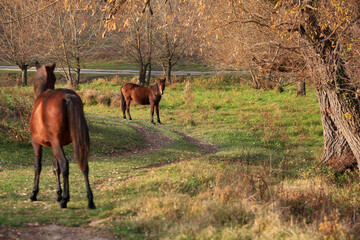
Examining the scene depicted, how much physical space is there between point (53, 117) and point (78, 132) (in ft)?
2.13

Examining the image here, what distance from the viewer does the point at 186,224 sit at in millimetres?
6160

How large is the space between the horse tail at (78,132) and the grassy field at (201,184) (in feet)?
3.41

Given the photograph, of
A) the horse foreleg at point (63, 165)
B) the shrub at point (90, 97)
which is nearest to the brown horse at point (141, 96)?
the shrub at point (90, 97)

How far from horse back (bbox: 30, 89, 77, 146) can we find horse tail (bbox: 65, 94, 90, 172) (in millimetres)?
160

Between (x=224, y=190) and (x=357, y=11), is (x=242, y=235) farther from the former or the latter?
(x=357, y=11)

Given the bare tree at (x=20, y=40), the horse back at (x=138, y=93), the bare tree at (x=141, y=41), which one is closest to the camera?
the horse back at (x=138, y=93)

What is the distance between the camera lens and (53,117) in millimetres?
7109

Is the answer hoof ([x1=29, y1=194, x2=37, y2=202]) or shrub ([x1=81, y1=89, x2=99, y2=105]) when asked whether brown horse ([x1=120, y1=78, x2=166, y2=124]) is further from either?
hoof ([x1=29, y1=194, x2=37, y2=202])

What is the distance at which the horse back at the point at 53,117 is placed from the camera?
7051 millimetres

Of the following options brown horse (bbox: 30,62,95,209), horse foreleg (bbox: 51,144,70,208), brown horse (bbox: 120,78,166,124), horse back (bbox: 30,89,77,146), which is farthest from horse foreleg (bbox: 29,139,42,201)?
brown horse (bbox: 120,78,166,124)

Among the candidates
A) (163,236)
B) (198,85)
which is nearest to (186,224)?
(163,236)

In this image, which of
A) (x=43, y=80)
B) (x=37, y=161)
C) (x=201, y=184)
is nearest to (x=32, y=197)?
(x=37, y=161)

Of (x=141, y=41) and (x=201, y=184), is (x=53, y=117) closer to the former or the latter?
(x=201, y=184)

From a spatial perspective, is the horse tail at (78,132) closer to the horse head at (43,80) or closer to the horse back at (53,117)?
the horse back at (53,117)
